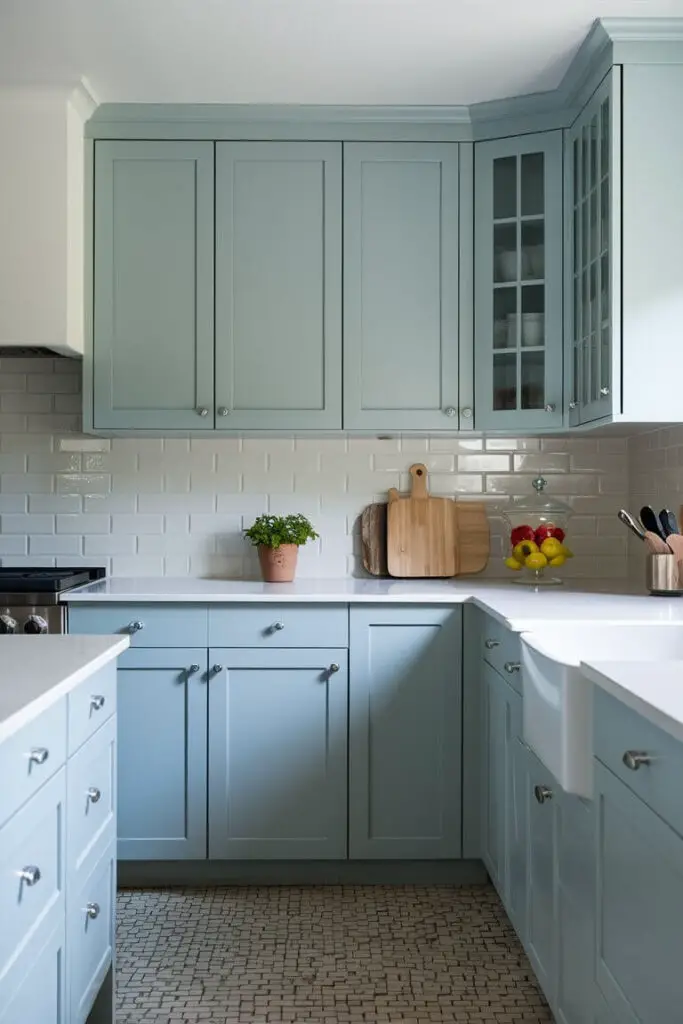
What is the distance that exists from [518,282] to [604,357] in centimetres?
53

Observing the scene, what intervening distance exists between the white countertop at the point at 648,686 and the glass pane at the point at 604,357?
1277 millimetres

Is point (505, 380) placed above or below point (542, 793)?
above

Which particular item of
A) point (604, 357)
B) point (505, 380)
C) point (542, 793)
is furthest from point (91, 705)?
point (505, 380)

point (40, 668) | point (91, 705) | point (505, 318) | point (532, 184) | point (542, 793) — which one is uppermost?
point (532, 184)

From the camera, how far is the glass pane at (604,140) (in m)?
2.80

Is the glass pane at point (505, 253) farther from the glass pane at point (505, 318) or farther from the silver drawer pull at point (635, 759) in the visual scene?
the silver drawer pull at point (635, 759)

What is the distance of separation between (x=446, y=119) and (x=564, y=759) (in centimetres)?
235

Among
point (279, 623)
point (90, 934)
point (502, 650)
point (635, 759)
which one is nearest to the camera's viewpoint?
point (635, 759)

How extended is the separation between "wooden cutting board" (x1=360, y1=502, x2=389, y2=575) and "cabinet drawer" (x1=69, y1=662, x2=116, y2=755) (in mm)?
1562

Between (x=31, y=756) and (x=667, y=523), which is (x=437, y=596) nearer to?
(x=667, y=523)

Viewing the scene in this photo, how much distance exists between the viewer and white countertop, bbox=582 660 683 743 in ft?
4.25

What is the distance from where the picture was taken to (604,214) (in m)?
2.84

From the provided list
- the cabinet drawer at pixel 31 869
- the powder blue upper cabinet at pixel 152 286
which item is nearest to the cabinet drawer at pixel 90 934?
the cabinet drawer at pixel 31 869

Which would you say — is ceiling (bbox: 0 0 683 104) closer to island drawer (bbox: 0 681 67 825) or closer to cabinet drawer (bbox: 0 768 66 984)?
island drawer (bbox: 0 681 67 825)
